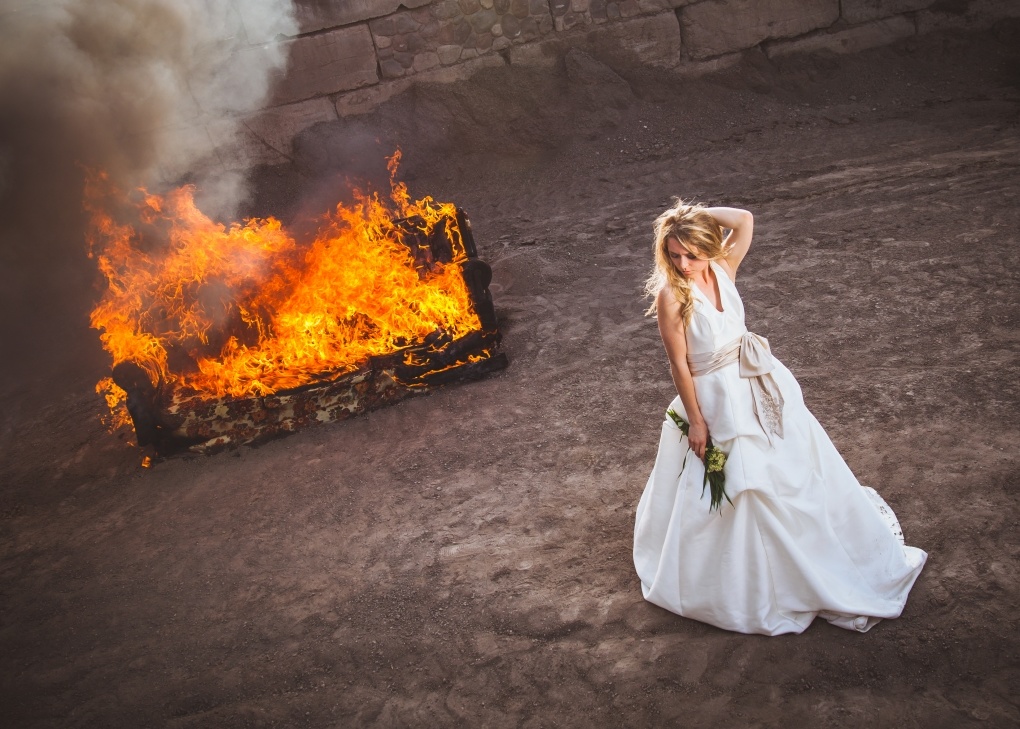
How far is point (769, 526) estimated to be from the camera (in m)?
3.70

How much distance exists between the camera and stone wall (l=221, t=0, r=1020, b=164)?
11.1 m

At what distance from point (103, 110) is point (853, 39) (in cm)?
1046

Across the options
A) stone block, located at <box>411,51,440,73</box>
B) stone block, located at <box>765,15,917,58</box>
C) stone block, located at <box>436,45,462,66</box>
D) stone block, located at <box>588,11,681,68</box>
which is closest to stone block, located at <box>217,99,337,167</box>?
stone block, located at <box>411,51,440,73</box>

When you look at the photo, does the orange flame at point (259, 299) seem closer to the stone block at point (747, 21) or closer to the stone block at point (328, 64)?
the stone block at point (328, 64)

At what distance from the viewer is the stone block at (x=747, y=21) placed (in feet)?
37.3

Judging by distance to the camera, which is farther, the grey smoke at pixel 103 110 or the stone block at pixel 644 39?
the stone block at pixel 644 39

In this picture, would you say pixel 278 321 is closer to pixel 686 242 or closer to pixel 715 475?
pixel 686 242

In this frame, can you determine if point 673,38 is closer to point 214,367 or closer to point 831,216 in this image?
point 831,216

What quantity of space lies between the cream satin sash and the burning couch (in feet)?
11.1

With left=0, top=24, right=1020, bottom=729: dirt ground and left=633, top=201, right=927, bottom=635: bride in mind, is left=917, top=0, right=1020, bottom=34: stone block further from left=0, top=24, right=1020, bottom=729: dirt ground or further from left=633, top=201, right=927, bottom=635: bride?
left=633, top=201, right=927, bottom=635: bride

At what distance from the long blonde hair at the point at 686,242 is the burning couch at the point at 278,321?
134 inches

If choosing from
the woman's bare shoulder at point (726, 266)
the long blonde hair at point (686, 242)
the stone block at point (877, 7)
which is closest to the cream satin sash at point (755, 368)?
the long blonde hair at point (686, 242)

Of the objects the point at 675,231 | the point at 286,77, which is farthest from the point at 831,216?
the point at 286,77

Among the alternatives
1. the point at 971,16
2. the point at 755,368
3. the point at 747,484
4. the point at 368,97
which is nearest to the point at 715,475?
the point at 747,484
